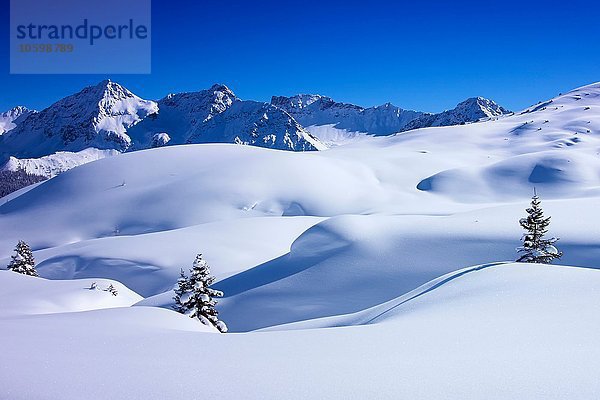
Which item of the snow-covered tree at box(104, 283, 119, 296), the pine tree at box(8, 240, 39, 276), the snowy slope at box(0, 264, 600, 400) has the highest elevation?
the pine tree at box(8, 240, 39, 276)

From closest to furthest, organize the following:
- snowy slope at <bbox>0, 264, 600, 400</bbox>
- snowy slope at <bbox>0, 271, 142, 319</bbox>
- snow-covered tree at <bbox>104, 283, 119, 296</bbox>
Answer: snowy slope at <bbox>0, 264, 600, 400</bbox> < snowy slope at <bbox>0, 271, 142, 319</bbox> < snow-covered tree at <bbox>104, 283, 119, 296</bbox>

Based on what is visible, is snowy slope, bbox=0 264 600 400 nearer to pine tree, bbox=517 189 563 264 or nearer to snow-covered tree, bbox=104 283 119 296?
pine tree, bbox=517 189 563 264

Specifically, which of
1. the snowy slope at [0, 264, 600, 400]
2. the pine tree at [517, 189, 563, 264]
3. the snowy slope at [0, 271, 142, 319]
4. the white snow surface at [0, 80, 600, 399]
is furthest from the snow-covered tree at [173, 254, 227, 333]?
the pine tree at [517, 189, 563, 264]

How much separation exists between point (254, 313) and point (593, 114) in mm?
132114

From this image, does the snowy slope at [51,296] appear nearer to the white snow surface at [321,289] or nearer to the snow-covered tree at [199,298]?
the white snow surface at [321,289]

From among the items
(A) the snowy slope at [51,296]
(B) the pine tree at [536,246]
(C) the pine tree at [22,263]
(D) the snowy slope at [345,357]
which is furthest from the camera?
(C) the pine tree at [22,263]

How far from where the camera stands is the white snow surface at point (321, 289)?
4988 mm

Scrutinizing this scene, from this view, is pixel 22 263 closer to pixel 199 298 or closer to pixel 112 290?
pixel 112 290

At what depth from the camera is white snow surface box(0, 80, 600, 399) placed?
4.99 m

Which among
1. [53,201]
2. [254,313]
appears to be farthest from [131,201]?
[254,313]

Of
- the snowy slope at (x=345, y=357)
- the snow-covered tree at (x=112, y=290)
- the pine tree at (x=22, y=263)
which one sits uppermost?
the pine tree at (x=22, y=263)

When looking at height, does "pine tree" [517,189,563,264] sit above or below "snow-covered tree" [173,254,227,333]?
above

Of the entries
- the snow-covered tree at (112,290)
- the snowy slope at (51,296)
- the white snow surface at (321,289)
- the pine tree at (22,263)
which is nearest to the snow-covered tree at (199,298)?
the white snow surface at (321,289)

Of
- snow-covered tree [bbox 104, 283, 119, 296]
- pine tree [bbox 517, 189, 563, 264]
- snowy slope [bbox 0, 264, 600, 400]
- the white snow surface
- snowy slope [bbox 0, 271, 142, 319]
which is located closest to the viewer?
snowy slope [bbox 0, 264, 600, 400]
